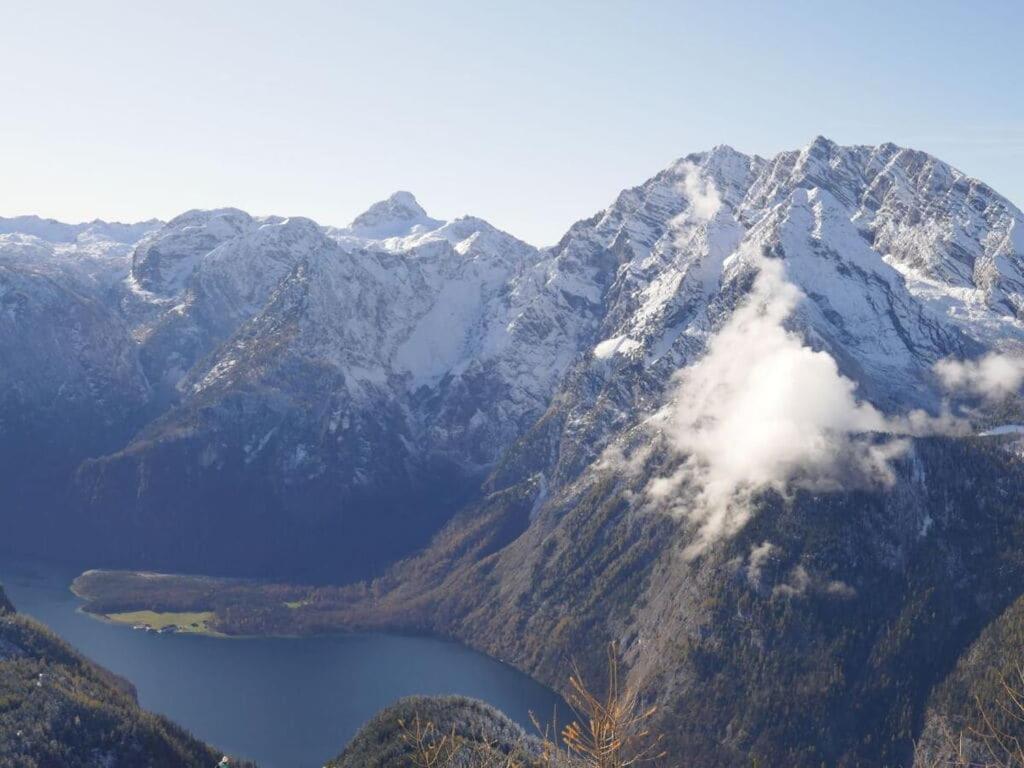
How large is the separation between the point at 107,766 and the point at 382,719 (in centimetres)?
4273

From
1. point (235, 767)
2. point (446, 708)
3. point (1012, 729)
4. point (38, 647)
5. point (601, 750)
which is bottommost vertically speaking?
point (235, 767)

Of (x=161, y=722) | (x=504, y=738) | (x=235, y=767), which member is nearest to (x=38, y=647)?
(x=161, y=722)

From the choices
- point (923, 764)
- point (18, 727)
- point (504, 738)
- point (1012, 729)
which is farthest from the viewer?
point (1012, 729)

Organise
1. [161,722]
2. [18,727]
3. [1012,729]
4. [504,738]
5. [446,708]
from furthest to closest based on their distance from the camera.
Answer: [1012,729], [161,722], [446,708], [504,738], [18,727]

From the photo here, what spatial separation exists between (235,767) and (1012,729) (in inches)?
5773

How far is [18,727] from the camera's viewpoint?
468 ft

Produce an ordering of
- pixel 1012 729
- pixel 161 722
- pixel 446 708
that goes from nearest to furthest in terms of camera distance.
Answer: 1. pixel 446 708
2. pixel 161 722
3. pixel 1012 729

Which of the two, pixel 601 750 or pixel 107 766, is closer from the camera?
pixel 601 750

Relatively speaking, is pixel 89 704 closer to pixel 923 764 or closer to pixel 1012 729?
pixel 923 764

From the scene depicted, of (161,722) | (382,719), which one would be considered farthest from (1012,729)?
(161,722)

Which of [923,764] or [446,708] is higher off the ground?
[923,764]

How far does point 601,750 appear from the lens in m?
36.9

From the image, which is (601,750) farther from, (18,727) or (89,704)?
(89,704)

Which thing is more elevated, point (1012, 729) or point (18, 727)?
point (1012, 729)
